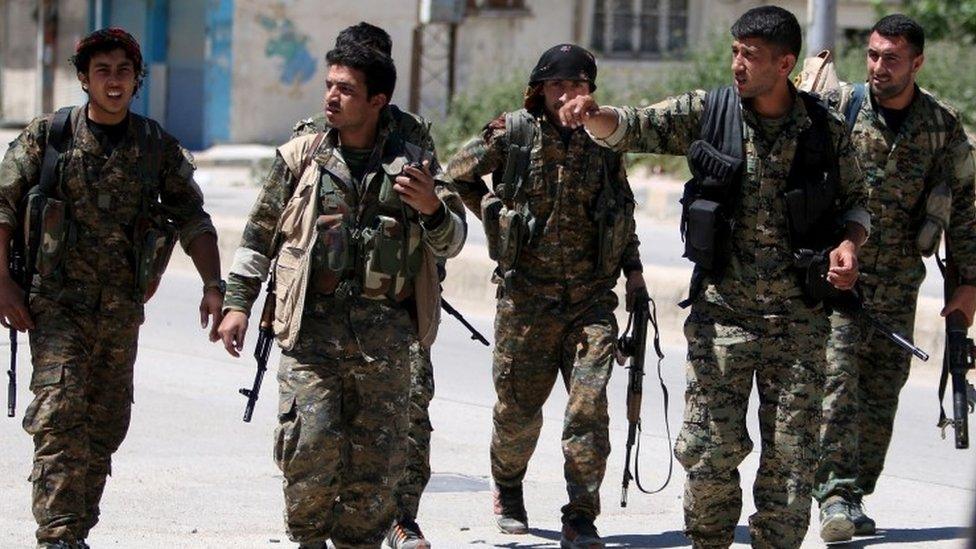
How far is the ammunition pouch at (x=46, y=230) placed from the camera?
5.89m

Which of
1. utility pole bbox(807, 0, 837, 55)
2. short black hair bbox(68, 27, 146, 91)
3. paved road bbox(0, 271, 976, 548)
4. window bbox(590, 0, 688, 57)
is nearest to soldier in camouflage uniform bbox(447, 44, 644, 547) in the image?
paved road bbox(0, 271, 976, 548)

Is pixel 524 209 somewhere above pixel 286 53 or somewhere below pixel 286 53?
above

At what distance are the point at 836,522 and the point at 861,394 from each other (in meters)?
0.60

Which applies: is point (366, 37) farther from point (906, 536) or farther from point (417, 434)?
point (906, 536)

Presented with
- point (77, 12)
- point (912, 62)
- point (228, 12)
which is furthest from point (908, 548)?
point (77, 12)

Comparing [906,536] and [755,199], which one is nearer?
[755,199]

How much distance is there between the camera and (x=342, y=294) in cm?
574

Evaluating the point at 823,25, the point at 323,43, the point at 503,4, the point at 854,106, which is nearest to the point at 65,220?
the point at 854,106

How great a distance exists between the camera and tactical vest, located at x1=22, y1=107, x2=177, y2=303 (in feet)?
19.4

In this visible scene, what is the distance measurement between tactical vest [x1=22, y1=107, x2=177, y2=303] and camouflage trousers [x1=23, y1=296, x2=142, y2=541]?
12cm

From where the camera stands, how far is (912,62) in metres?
6.94

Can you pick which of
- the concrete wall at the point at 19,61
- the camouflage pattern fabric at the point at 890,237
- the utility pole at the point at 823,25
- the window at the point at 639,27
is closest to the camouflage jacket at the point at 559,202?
the camouflage pattern fabric at the point at 890,237

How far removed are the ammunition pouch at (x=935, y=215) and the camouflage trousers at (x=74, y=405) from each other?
292cm

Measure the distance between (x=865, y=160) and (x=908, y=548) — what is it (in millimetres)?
1469
